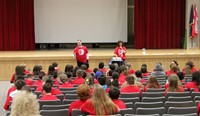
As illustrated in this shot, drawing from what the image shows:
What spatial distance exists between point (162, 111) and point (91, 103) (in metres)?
1.27

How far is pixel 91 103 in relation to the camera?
17.7 ft

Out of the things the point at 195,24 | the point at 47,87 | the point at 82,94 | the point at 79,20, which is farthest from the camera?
the point at 79,20

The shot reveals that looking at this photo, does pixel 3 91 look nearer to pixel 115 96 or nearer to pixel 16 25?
pixel 16 25

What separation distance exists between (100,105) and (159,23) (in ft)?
47.1

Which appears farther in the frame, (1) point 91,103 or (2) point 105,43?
(2) point 105,43

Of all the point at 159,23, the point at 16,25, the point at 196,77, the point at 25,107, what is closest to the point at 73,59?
the point at 16,25

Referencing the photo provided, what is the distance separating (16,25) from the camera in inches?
728

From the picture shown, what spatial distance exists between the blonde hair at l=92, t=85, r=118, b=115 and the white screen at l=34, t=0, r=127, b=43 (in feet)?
45.4

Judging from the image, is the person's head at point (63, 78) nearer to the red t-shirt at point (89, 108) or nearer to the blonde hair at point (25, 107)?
the red t-shirt at point (89, 108)

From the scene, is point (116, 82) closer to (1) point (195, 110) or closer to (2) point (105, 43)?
(1) point (195, 110)

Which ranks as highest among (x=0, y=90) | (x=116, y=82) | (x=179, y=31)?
(x=179, y=31)

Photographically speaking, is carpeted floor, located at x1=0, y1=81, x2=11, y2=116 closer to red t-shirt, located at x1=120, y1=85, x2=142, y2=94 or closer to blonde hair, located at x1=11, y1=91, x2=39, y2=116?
red t-shirt, located at x1=120, y1=85, x2=142, y2=94

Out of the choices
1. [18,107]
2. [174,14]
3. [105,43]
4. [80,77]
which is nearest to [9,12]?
[105,43]

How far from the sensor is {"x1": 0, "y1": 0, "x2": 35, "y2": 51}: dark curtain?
18.3m
